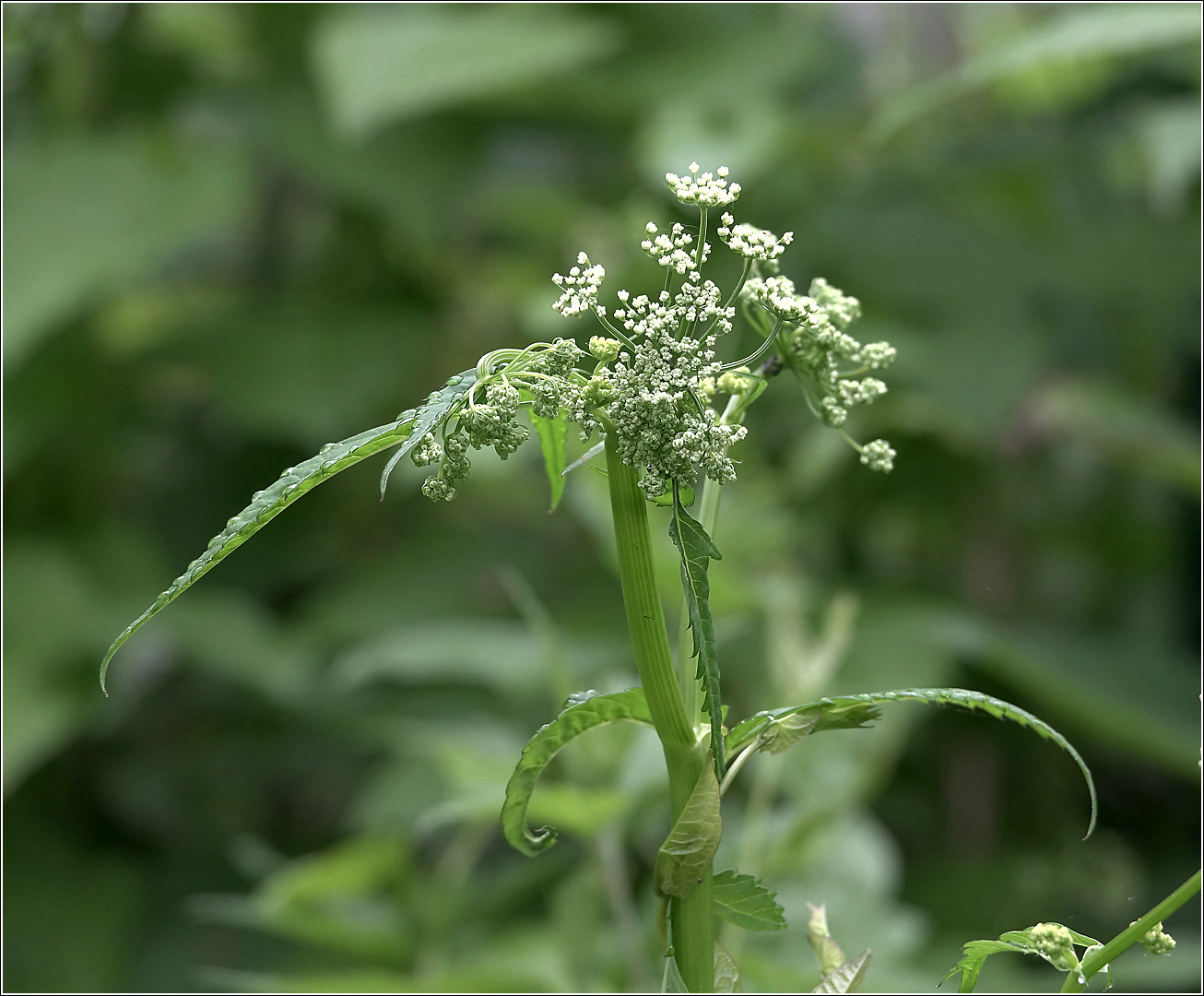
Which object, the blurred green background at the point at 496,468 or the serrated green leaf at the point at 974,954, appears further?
the blurred green background at the point at 496,468

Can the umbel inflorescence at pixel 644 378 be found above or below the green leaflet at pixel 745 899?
above

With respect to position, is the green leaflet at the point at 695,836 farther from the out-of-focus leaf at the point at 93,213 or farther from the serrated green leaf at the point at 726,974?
the out-of-focus leaf at the point at 93,213

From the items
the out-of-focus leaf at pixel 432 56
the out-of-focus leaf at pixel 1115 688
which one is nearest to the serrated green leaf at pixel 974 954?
the out-of-focus leaf at pixel 1115 688

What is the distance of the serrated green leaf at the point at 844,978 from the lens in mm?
244

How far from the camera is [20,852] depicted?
3.07 feet

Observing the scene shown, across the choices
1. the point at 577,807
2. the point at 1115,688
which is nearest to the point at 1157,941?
the point at 577,807

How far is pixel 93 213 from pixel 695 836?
2.85 feet

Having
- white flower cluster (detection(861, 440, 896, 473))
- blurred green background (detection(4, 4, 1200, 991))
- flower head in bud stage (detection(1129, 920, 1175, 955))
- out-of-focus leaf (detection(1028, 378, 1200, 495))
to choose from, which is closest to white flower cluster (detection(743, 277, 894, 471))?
white flower cluster (detection(861, 440, 896, 473))

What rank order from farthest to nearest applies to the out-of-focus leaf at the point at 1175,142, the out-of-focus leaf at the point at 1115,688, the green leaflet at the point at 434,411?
the out-of-focus leaf at the point at 1115,688 → the out-of-focus leaf at the point at 1175,142 → the green leaflet at the point at 434,411

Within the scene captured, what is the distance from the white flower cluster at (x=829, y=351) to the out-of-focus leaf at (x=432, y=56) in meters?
0.63

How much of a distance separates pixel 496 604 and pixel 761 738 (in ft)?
2.55

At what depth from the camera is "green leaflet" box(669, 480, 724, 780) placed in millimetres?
194

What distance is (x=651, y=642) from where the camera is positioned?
211 mm

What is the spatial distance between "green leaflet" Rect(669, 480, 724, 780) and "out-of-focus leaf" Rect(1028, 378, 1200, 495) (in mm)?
674
